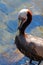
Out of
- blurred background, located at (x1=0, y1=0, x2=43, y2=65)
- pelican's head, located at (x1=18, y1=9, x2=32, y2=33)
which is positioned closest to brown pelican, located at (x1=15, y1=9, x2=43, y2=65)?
pelican's head, located at (x1=18, y1=9, x2=32, y2=33)

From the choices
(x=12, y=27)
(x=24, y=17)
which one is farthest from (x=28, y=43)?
(x=12, y=27)

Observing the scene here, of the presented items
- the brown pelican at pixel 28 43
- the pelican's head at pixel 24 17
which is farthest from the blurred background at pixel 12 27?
the pelican's head at pixel 24 17

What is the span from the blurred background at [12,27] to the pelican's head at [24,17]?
2.25 ft

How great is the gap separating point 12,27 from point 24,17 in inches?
61.5

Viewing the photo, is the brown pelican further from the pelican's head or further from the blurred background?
the blurred background

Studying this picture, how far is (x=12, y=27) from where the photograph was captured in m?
6.11

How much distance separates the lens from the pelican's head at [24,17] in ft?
14.9

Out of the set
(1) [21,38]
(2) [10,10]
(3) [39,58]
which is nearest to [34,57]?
(3) [39,58]

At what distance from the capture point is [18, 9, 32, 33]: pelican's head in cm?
454

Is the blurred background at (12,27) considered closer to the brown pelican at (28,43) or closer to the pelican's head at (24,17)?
the brown pelican at (28,43)

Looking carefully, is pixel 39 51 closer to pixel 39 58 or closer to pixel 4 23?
pixel 39 58

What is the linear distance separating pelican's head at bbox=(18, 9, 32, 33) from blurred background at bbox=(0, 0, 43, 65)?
27.0 inches

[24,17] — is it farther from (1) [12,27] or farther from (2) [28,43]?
(1) [12,27]

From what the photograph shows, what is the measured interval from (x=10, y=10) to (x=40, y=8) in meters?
0.80
